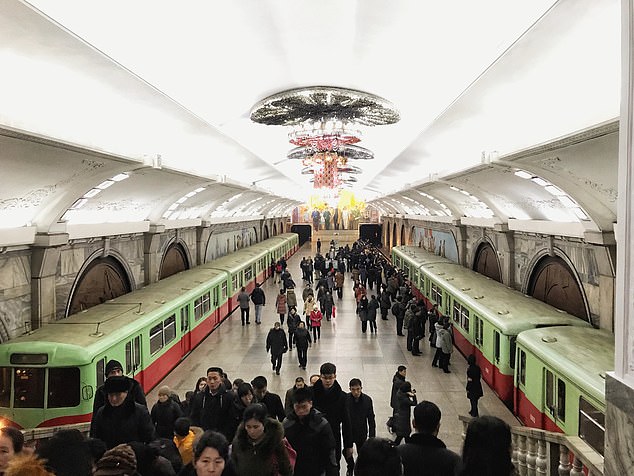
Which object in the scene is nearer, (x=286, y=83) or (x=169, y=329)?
(x=286, y=83)

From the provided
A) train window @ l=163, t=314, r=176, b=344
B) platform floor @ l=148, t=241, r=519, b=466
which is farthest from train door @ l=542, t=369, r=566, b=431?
train window @ l=163, t=314, r=176, b=344

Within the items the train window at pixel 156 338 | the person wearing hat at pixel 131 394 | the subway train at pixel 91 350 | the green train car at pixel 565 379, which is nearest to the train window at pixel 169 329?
the subway train at pixel 91 350

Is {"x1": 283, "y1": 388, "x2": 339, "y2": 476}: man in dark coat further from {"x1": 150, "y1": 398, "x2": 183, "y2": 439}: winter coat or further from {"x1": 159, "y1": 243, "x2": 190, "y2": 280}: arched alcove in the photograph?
{"x1": 159, "y1": 243, "x2": 190, "y2": 280}: arched alcove

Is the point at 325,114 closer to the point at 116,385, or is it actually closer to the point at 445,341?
the point at 445,341

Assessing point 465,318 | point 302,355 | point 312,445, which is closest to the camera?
point 312,445

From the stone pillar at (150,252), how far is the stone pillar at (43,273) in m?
4.41

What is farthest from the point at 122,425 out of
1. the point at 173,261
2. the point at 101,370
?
the point at 173,261

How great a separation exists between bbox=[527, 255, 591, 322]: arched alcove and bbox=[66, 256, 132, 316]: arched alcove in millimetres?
10390

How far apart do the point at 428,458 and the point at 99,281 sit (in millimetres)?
9701

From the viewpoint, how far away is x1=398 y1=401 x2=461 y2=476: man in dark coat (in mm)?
2781

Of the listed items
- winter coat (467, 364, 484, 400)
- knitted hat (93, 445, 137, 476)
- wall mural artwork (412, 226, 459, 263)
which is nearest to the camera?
knitted hat (93, 445, 137, 476)

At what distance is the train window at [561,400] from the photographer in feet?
18.6

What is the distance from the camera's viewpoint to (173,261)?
1562 cm

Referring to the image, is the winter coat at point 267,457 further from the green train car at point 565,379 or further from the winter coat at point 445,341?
the winter coat at point 445,341
